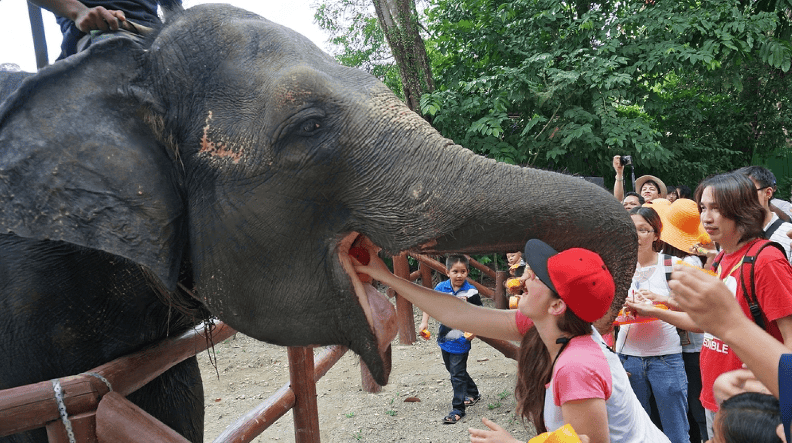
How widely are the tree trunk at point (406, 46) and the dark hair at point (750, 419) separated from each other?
8.36 metres

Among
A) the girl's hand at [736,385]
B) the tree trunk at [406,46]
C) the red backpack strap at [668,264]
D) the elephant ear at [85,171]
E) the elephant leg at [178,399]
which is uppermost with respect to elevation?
the tree trunk at [406,46]

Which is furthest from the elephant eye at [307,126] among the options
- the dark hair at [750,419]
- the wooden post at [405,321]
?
the wooden post at [405,321]

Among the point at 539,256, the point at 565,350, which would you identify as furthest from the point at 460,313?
the point at 539,256

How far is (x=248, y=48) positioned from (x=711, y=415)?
2813mm

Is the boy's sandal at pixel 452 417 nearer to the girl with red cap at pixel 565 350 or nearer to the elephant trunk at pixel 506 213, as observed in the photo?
the girl with red cap at pixel 565 350

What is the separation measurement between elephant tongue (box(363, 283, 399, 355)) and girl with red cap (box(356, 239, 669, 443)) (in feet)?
0.19

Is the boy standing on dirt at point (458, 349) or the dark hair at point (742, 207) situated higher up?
the dark hair at point (742, 207)

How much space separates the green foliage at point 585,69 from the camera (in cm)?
822

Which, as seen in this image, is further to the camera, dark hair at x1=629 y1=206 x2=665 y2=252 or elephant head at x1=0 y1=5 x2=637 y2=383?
dark hair at x1=629 y1=206 x2=665 y2=252

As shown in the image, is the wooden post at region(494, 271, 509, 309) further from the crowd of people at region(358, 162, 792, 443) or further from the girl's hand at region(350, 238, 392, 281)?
the girl's hand at region(350, 238, 392, 281)

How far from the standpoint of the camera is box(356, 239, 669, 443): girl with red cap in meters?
1.61

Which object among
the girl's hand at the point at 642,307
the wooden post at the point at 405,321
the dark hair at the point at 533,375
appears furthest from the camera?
the wooden post at the point at 405,321

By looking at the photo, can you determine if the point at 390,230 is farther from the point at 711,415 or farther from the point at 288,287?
the point at 711,415

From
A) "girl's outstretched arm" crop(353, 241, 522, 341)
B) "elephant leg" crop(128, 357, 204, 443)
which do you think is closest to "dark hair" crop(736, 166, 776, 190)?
"girl's outstretched arm" crop(353, 241, 522, 341)
